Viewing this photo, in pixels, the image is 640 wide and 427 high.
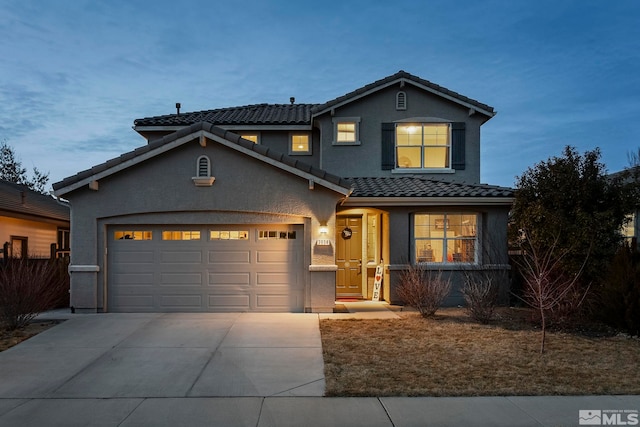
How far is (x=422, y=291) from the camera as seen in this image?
489 inches

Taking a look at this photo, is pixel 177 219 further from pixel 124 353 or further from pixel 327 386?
pixel 327 386

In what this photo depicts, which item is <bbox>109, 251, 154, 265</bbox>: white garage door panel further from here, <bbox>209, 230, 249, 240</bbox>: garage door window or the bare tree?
the bare tree

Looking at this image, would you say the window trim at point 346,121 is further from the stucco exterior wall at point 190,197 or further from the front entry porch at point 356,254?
the stucco exterior wall at point 190,197

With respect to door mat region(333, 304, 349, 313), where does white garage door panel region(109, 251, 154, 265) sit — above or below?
above

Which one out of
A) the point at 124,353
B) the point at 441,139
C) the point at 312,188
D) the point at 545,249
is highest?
the point at 441,139

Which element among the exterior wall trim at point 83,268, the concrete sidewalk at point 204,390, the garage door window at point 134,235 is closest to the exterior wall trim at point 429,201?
the concrete sidewalk at point 204,390

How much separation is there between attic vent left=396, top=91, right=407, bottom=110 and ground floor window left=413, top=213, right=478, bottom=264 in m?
4.16

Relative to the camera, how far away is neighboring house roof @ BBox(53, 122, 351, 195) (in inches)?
493

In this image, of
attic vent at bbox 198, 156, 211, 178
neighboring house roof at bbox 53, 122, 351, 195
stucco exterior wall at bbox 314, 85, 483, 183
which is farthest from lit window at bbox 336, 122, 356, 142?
attic vent at bbox 198, 156, 211, 178

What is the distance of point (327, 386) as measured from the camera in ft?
23.7

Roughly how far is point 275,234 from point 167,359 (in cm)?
515

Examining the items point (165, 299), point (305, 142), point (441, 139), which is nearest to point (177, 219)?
point (165, 299)

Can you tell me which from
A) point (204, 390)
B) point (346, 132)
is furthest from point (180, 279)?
point (346, 132)

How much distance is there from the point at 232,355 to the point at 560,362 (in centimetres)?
557
